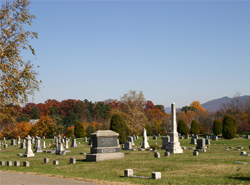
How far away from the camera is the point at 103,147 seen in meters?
24.5

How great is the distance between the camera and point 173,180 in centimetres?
1405

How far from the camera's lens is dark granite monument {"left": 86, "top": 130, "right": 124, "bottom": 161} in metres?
24.0

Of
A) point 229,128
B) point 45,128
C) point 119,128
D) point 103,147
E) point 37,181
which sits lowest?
point 37,181

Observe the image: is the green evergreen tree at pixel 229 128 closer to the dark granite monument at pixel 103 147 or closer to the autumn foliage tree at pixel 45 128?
the dark granite monument at pixel 103 147

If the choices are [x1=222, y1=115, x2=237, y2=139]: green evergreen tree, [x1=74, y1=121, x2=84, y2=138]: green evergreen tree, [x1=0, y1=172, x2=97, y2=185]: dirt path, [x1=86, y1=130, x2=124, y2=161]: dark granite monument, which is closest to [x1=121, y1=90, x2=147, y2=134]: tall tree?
[x1=74, y1=121, x2=84, y2=138]: green evergreen tree

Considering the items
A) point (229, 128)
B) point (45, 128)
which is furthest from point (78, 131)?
point (229, 128)

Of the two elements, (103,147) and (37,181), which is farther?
(103,147)

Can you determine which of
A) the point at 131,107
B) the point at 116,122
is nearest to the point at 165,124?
the point at 131,107

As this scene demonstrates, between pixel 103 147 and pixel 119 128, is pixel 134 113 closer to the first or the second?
pixel 119 128

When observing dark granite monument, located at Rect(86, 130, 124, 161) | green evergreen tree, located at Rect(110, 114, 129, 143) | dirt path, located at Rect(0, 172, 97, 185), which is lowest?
dirt path, located at Rect(0, 172, 97, 185)

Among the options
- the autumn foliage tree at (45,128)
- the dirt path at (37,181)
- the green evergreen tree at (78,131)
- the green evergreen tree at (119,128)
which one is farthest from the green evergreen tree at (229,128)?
the dirt path at (37,181)

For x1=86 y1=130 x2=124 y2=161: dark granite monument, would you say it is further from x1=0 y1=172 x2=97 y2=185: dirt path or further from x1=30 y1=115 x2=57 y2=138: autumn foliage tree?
x1=30 y1=115 x2=57 y2=138: autumn foliage tree

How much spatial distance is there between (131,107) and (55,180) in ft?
182

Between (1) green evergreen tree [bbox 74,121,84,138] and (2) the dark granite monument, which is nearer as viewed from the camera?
(2) the dark granite monument
